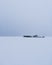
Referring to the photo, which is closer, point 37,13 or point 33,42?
point 33,42

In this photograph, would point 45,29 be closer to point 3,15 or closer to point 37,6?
point 37,6

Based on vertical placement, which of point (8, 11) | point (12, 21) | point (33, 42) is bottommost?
point (33, 42)

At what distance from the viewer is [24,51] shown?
1.12 metres

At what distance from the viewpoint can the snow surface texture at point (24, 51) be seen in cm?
112

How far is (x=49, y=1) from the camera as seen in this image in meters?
1.57

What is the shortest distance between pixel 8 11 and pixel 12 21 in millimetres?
140

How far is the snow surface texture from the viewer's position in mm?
1121

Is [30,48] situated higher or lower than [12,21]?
lower

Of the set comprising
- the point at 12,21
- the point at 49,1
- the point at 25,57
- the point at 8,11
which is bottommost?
the point at 25,57

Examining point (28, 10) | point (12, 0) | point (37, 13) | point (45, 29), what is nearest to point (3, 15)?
point (12, 0)

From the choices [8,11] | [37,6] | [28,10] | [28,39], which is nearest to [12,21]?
[8,11]

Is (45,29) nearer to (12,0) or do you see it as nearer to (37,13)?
(37,13)

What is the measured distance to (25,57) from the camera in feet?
3.69

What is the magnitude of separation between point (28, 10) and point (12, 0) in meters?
0.24
